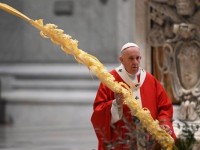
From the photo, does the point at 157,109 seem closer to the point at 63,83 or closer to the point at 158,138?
the point at 158,138

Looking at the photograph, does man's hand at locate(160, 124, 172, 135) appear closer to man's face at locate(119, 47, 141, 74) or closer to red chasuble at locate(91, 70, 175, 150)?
red chasuble at locate(91, 70, 175, 150)

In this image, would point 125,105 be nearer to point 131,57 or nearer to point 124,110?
point 124,110

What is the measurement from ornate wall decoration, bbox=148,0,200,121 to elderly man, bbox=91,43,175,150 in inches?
55.9

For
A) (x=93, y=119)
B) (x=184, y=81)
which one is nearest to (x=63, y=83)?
(x=184, y=81)

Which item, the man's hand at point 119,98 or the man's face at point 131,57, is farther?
the man's face at point 131,57

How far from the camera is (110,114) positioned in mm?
7312

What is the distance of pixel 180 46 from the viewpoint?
909 cm

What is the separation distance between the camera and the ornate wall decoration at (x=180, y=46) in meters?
8.95

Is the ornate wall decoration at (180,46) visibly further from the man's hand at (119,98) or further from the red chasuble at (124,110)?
the man's hand at (119,98)

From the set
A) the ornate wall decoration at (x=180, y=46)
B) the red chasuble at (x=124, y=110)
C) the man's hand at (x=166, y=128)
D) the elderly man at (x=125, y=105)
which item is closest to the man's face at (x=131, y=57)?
the elderly man at (x=125, y=105)

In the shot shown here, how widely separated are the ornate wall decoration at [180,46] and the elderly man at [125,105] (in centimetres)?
142

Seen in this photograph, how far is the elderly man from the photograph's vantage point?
7.18 meters

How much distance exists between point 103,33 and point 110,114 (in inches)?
301

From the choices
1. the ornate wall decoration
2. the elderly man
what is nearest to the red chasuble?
the elderly man
